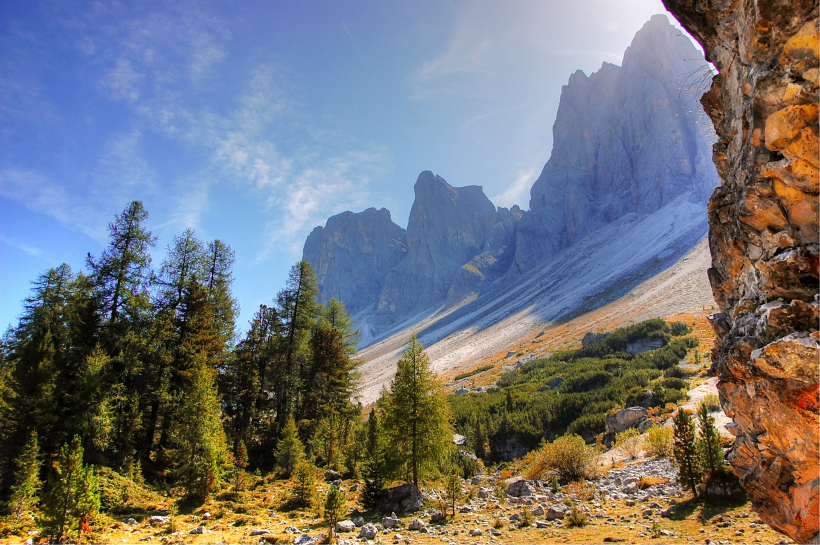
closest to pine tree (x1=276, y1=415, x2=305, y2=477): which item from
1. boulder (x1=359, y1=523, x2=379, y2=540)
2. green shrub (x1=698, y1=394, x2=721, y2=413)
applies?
boulder (x1=359, y1=523, x2=379, y2=540)

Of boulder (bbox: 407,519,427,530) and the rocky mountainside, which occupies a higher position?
the rocky mountainside

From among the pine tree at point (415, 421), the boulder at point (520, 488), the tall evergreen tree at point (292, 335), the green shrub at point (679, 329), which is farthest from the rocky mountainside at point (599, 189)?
the pine tree at point (415, 421)

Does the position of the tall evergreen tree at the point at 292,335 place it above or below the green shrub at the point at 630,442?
above

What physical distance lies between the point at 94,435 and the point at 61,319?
11.3m

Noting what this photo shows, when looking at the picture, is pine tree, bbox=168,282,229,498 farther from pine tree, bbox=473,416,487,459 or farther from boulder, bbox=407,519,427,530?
pine tree, bbox=473,416,487,459

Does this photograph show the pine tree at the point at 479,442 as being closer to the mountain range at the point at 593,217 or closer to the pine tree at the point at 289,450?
the pine tree at the point at 289,450

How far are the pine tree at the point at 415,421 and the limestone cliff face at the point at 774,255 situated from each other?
12.1 metres

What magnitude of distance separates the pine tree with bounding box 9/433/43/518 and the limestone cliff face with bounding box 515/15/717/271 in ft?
449

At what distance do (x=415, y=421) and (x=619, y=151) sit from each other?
164 metres

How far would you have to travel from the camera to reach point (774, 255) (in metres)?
5.21

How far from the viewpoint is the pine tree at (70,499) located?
9188mm

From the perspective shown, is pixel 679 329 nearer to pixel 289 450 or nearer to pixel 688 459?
pixel 688 459

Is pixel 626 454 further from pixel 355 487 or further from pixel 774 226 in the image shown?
pixel 774 226

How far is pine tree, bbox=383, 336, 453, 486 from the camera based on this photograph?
16453mm
